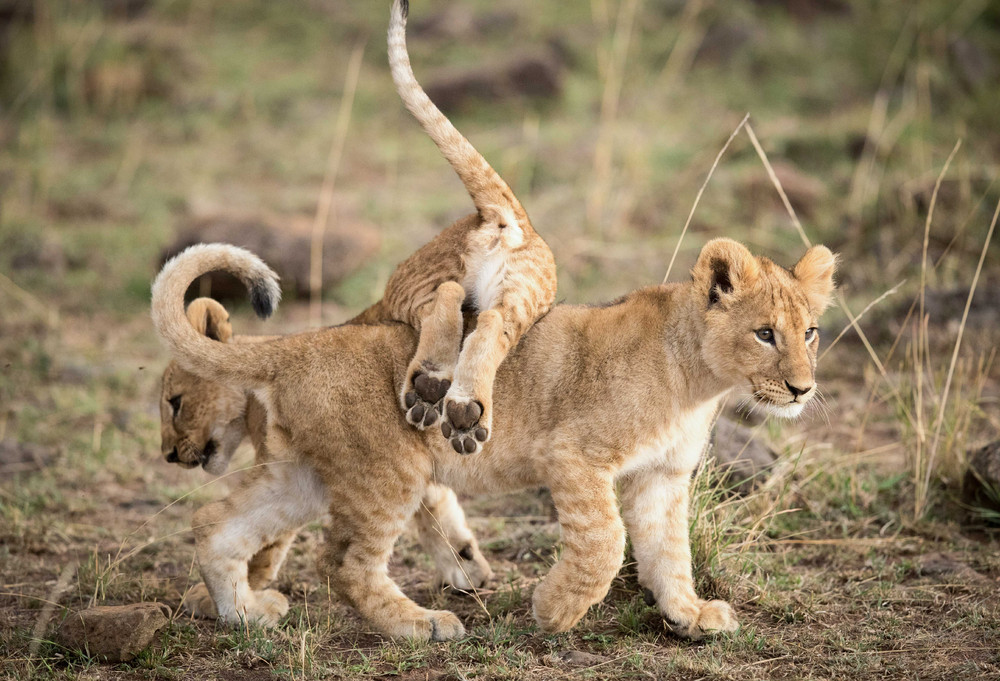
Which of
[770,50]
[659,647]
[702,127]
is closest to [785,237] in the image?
[702,127]

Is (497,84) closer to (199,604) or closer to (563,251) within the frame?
(563,251)

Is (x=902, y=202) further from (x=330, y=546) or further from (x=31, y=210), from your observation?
(x=31, y=210)

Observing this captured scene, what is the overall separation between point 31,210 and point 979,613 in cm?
888

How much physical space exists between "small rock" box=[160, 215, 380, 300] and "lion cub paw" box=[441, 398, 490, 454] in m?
4.56

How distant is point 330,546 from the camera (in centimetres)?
446

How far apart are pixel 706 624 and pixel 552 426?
978 millimetres

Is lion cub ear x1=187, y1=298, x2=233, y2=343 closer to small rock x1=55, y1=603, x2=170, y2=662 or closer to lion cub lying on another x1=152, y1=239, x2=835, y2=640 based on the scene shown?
lion cub lying on another x1=152, y1=239, x2=835, y2=640

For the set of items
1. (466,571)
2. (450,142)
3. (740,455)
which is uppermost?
(450,142)

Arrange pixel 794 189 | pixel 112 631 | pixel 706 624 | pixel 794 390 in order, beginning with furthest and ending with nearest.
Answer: pixel 794 189
pixel 706 624
pixel 794 390
pixel 112 631

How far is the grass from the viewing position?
4.37 meters

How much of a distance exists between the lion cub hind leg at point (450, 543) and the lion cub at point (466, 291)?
72 cm

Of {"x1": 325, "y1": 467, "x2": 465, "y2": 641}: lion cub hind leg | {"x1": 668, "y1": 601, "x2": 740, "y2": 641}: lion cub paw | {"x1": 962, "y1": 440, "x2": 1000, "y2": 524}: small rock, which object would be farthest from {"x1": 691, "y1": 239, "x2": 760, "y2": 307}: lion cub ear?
{"x1": 962, "y1": 440, "x2": 1000, "y2": 524}: small rock

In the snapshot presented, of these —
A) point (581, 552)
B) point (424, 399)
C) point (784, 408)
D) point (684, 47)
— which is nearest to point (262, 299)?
point (424, 399)

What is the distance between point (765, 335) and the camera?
4.24m
